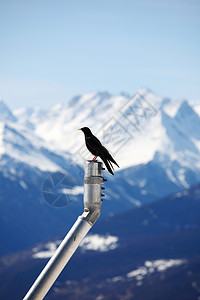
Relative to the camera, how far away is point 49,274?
2053cm

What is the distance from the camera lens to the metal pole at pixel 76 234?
805 inches

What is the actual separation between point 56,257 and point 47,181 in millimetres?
9744

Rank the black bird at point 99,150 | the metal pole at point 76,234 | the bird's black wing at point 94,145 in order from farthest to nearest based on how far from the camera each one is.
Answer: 1. the bird's black wing at point 94,145
2. the black bird at point 99,150
3. the metal pole at point 76,234

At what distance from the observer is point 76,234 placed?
2114 cm

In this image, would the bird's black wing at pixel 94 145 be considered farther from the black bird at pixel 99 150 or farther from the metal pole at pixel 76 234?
the metal pole at pixel 76 234

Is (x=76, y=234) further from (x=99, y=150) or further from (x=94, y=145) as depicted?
(x=94, y=145)

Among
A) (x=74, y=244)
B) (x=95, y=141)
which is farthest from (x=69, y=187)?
(x=74, y=244)

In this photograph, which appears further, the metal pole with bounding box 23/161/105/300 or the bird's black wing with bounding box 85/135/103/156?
the bird's black wing with bounding box 85/135/103/156

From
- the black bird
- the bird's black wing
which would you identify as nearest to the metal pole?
the black bird

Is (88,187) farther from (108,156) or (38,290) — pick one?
(38,290)

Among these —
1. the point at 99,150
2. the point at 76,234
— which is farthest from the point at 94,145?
the point at 76,234

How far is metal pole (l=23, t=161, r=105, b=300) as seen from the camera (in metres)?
20.5

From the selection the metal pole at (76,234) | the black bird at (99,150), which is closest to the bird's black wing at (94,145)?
the black bird at (99,150)

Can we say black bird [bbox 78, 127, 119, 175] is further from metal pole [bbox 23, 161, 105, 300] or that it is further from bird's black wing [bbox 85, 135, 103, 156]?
metal pole [bbox 23, 161, 105, 300]
